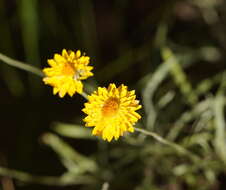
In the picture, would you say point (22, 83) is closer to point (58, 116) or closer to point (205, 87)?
point (58, 116)

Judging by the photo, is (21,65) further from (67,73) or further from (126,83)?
(126,83)

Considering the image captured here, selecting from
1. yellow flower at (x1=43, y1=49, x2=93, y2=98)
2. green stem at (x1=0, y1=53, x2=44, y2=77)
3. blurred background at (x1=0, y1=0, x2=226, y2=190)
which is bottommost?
yellow flower at (x1=43, y1=49, x2=93, y2=98)

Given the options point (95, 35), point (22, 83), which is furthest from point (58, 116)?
point (95, 35)

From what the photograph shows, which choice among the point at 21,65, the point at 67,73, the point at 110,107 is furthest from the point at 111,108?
the point at 21,65

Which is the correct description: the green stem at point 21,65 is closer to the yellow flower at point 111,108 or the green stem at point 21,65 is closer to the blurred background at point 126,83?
the yellow flower at point 111,108

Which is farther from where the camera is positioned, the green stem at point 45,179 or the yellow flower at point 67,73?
the green stem at point 45,179

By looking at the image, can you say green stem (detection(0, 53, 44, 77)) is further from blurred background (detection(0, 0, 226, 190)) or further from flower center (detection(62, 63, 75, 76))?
blurred background (detection(0, 0, 226, 190))

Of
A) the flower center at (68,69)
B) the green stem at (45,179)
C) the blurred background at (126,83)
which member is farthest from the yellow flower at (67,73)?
the green stem at (45,179)

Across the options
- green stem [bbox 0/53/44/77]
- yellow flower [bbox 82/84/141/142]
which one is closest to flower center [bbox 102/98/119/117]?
yellow flower [bbox 82/84/141/142]
